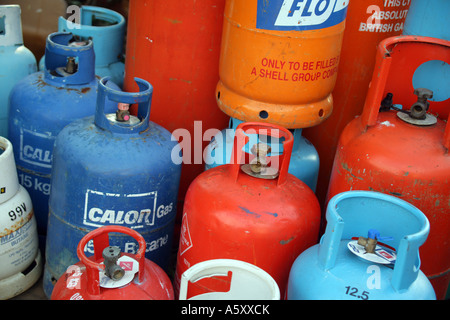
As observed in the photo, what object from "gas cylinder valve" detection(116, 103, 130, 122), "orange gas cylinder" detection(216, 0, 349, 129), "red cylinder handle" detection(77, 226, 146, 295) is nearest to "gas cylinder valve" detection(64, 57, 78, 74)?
"gas cylinder valve" detection(116, 103, 130, 122)

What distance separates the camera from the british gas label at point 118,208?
7.25 feet

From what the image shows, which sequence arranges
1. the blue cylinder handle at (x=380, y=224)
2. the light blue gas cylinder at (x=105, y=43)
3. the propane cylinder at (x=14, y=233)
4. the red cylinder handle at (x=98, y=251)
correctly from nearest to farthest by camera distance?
the blue cylinder handle at (x=380, y=224) < the red cylinder handle at (x=98, y=251) < the propane cylinder at (x=14, y=233) < the light blue gas cylinder at (x=105, y=43)

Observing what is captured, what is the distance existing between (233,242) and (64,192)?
730 millimetres

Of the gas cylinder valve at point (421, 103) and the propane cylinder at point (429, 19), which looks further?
the propane cylinder at point (429, 19)

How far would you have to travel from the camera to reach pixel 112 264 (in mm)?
1807

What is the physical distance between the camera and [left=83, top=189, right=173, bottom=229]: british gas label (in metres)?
2.21

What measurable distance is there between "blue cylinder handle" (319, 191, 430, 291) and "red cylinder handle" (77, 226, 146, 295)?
56cm

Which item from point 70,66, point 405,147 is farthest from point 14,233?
point 405,147

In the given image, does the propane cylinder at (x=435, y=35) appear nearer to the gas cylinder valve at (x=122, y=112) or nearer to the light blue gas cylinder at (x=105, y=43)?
the gas cylinder valve at (x=122, y=112)

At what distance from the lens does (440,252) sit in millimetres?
2188

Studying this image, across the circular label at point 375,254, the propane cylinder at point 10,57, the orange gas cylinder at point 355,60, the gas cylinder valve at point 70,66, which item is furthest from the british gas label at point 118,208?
the propane cylinder at point 10,57

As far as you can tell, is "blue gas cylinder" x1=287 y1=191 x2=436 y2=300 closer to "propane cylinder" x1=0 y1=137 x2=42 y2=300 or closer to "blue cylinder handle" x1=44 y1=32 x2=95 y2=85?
"propane cylinder" x1=0 y1=137 x2=42 y2=300

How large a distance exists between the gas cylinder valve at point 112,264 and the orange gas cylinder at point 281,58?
0.85 meters

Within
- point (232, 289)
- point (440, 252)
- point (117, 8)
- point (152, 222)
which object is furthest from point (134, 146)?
point (117, 8)
